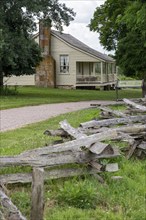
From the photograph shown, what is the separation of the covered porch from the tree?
1691 centimetres

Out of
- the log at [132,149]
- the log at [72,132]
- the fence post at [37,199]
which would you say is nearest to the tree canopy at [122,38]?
the log at [72,132]

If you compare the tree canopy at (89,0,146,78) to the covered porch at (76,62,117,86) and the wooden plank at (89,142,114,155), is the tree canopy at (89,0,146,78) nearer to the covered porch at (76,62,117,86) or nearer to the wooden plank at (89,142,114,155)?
the wooden plank at (89,142,114,155)

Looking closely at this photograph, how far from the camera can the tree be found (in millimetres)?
27734

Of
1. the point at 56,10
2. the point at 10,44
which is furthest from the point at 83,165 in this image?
the point at 56,10

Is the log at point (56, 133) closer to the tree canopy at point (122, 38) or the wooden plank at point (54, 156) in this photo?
the wooden plank at point (54, 156)

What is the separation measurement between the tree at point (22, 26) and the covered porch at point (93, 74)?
16.9 m

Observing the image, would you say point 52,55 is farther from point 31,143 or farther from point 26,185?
point 26,185

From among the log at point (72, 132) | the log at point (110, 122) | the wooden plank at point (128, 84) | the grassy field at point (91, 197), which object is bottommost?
the grassy field at point (91, 197)

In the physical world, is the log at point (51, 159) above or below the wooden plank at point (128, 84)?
below

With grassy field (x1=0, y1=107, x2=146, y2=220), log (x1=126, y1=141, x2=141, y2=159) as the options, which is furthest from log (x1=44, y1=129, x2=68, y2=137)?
grassy field (x1=0, y1=107, x2=146, y2=220)

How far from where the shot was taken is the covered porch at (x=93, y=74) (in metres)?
48.4

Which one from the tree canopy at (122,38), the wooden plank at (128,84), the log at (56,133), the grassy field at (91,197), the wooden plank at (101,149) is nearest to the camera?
the grassy field at (91,197)

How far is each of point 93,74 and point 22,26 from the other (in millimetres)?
22263

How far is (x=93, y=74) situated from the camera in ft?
170
